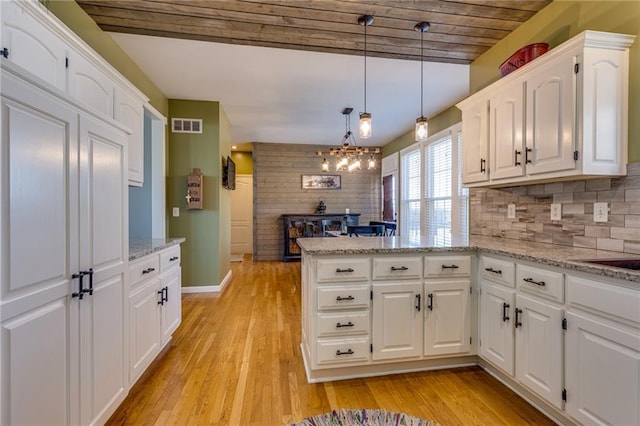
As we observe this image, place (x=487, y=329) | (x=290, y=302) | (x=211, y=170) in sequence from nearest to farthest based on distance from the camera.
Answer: (x=487, y=329)
(x=290, y=302)
(x=211, y=170)

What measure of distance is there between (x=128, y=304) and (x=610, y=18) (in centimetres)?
343

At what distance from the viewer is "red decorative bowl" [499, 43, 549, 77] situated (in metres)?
2.01

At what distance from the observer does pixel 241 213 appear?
313 inches

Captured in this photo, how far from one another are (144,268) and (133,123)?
146cm

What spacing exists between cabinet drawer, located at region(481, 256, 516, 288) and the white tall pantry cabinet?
237cm

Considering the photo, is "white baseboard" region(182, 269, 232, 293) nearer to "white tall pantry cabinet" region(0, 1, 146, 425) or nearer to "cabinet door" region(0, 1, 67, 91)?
"white tall pantry cabinet" region(0, 1, 146, 425)

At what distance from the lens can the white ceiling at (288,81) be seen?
291cm

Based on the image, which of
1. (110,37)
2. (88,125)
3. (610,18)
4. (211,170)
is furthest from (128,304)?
(610,18)

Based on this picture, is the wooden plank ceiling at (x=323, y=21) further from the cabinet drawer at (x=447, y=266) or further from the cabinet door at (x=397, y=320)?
the cabinet door at (x=397, y=320)

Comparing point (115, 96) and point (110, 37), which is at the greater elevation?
point (110, 37)

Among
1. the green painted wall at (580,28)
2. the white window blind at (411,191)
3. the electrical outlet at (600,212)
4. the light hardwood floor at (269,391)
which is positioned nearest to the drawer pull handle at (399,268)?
the light hardwood floor at (269,391)

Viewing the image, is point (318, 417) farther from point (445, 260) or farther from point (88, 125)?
point (88, 125)

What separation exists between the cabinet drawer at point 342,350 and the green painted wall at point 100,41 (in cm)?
287

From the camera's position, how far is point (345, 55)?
9.66 feet
